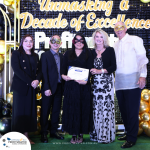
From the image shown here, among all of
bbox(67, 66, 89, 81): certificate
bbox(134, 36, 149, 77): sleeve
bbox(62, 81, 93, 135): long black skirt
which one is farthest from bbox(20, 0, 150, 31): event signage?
bbox(62, 81, 93, 135): long black skirt

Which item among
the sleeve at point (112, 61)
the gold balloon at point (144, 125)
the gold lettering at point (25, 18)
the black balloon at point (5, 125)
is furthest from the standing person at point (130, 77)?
the gold lettering at point (25, 18)

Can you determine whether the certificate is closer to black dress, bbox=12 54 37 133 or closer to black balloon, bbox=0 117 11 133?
black dress, bbox=12 54 37 133

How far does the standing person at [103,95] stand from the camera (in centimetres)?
306

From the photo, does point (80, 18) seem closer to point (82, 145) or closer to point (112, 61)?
point (112, 61)

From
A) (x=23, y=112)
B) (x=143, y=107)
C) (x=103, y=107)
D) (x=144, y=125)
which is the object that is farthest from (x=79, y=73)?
(x=144, y=125)

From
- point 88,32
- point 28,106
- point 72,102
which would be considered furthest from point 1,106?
point 88,32

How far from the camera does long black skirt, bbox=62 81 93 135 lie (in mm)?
2959

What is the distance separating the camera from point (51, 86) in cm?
323

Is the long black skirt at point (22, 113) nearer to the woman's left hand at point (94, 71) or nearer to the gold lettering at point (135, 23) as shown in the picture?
the woman's left hand at point (94, 71)

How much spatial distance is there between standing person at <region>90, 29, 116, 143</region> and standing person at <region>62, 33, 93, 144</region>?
0.44 feet

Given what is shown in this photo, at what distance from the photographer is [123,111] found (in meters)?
3.24

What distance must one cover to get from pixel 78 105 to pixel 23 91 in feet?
2.92

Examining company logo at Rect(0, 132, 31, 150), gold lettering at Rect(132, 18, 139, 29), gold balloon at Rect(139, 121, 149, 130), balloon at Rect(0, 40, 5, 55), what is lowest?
gold balloon at Rect(139, 121, 149, 130)

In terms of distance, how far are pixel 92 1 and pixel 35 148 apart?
345 cm
